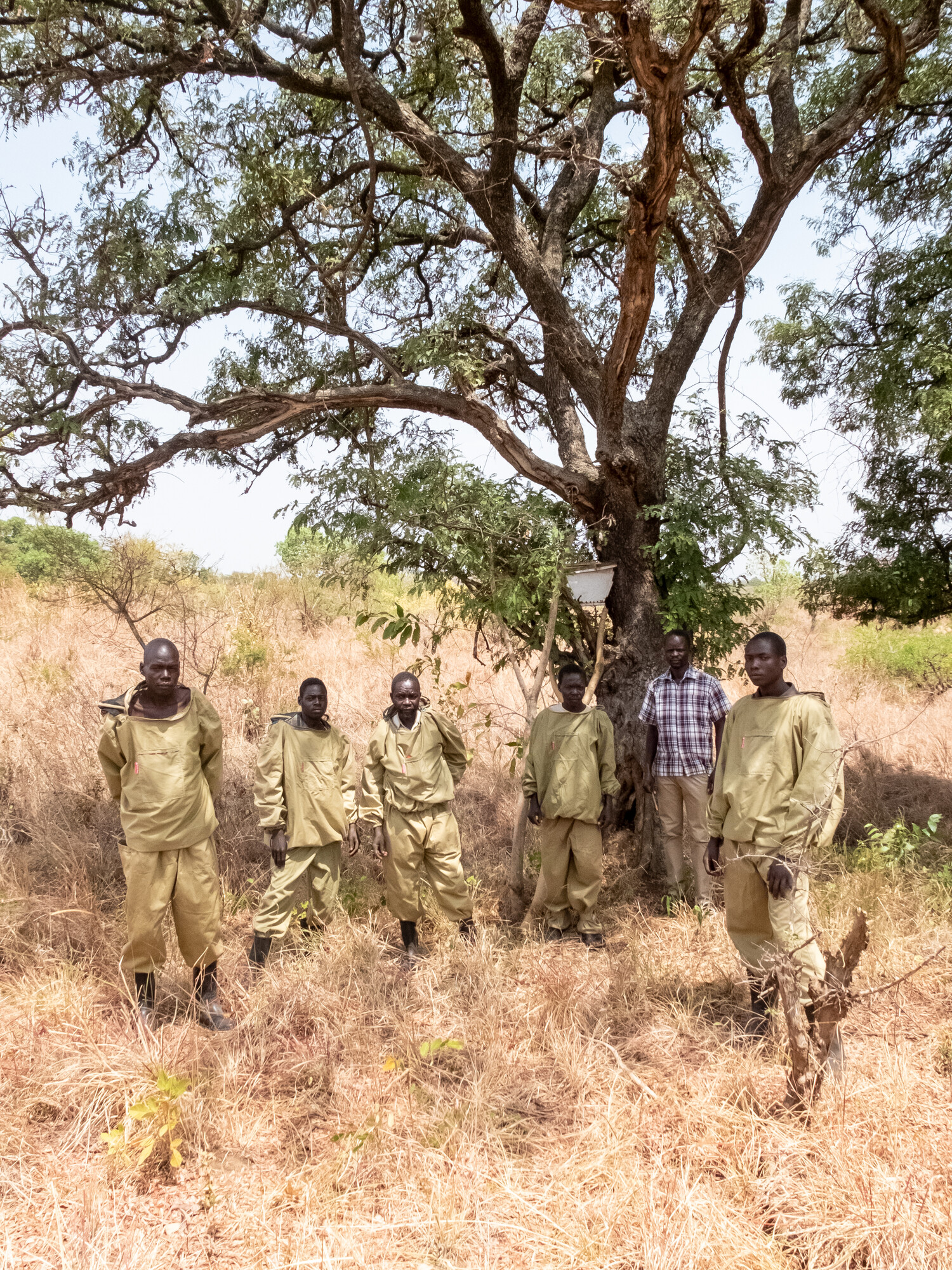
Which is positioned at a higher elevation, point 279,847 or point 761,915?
point 279,847

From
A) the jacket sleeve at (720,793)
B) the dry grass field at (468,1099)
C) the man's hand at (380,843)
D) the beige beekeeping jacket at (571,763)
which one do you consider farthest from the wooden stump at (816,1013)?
the man's hand at (380,843)

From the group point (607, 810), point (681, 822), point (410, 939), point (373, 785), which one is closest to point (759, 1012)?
point (607, 810)

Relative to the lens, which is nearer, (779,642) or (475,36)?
(779,642)

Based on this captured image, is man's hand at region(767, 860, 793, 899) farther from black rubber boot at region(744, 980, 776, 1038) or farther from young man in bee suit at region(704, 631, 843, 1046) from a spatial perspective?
black rubber boot at region(744, 980, 776, 1038)

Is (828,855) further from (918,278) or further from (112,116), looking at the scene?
(112,116)

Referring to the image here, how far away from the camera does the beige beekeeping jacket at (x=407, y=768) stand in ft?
16.5

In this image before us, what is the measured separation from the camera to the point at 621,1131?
3.23m

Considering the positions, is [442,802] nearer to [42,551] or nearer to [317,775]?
[317,775]

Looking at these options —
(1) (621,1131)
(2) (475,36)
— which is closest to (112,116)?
(2) (475,36)

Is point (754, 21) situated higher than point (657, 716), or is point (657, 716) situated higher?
point (754, 21)

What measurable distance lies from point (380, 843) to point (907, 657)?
32.6 ft

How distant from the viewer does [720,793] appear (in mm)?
4051

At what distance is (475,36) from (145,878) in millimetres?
5251

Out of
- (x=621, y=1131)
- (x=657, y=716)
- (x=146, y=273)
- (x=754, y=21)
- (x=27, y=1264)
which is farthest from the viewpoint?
(x=146, y=273)
